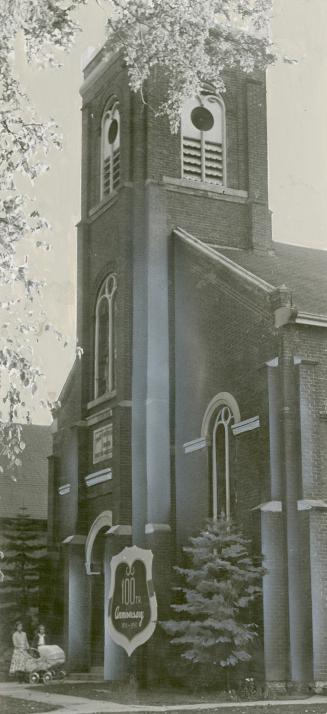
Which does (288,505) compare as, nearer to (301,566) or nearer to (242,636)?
(301,566)

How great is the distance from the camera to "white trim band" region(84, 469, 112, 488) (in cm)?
2561

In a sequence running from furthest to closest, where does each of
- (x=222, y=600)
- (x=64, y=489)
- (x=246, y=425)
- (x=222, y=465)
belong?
(x=64, y=489)
(x=222, y=465)
(x=246, y=425)
(x=222, y=600)

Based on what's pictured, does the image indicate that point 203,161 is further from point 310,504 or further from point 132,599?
point 132,599

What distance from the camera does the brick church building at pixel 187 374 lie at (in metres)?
19.4

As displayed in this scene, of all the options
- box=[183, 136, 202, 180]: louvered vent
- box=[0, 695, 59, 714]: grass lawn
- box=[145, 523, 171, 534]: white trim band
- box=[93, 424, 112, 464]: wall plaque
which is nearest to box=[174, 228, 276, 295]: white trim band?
box=[183, 136, 202, 180]: louvered vent

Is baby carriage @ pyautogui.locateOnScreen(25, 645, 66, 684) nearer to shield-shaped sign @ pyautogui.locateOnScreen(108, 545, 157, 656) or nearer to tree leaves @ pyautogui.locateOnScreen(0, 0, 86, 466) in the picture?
shield-shaped sign @ pyautogui.locateOnScreen(108, 545, 157, 656)

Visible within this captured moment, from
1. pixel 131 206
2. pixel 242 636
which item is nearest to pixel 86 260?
pixel 131 206

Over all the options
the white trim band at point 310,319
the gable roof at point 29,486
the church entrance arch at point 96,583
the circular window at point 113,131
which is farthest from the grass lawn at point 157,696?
the circular window at point 113,131

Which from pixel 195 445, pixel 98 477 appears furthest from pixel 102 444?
pixel 195 445

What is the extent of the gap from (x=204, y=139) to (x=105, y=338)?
19.0 feet

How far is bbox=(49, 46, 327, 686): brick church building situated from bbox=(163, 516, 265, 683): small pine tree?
45 centimetres

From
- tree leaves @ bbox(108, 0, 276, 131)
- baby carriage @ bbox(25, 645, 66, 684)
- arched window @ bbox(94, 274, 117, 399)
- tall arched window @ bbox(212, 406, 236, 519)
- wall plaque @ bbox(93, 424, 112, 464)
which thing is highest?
tree leaves @ bbox(108, 0, 276, 131)

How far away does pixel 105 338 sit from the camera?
88.7 feet

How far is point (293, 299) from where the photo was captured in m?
21.2
